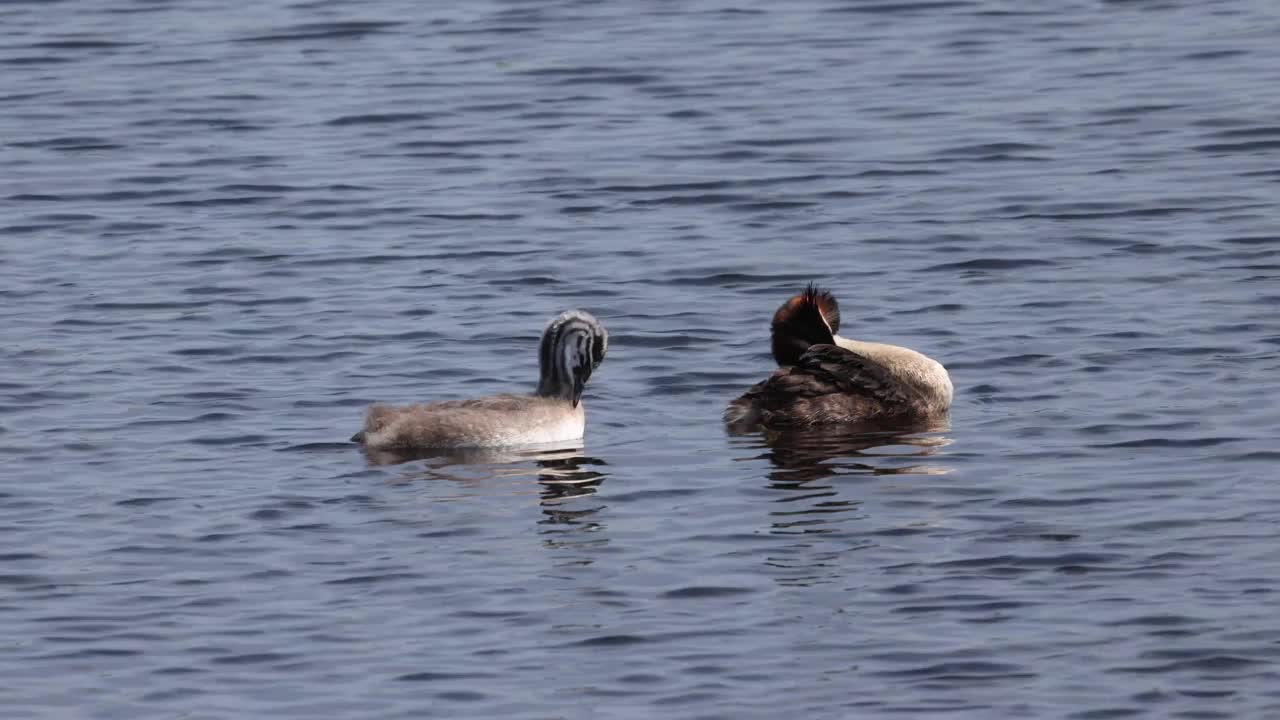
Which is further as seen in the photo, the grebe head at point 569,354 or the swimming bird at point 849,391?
the swimming bird at point 849,391

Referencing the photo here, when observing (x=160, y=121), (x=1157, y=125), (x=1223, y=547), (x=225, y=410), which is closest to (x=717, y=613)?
(x=1223, y=547)

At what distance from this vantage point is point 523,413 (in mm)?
13641

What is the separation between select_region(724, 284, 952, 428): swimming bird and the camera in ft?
46.1

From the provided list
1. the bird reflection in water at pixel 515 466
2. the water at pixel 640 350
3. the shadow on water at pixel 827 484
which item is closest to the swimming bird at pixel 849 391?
the shadow on water at pixel 827 484

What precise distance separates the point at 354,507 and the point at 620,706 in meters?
3.17

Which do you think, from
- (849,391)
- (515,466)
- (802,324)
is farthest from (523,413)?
(802,324)

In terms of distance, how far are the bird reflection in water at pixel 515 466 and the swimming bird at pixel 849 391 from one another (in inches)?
44.5

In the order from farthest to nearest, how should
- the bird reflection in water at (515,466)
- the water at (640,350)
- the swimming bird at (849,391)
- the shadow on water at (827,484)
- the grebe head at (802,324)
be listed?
the grebe head at (802,324), the swimming bird at (849,391), the bird reflection in water at (515,466), the shadow on water at (827,484), the water at (640,350)

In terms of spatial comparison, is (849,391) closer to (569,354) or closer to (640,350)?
(569,354)

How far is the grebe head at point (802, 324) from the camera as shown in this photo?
48.8ft

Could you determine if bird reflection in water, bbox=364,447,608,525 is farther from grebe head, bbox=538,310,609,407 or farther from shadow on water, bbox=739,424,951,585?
shadow on water, bbox=739,424,951,585

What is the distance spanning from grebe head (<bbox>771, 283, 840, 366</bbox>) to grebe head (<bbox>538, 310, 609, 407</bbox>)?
140cm

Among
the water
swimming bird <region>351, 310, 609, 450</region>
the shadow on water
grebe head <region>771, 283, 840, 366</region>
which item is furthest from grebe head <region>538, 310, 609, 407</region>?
grebe head <region>771, 283, 840, 366</region>

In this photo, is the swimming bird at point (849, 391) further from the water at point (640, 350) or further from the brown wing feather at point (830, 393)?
the water at point (640, 350)
